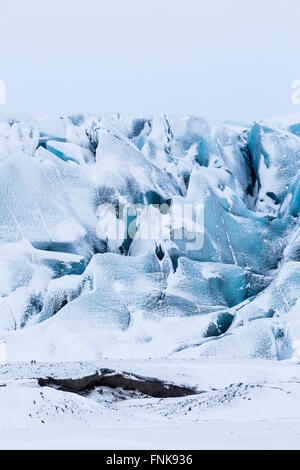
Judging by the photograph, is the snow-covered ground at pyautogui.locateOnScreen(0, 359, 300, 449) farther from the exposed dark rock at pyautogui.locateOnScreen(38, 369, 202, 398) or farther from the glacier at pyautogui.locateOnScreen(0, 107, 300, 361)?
the glacier at pyautogui.locateOnScreen(0, 107, 300, 361)

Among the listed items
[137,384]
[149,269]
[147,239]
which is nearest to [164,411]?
[137,384]

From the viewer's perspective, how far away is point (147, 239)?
17250mm

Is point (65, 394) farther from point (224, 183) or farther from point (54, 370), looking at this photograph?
point (224, 183)

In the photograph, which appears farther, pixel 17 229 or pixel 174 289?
pixel 17 229

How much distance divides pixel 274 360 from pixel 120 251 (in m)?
6.32

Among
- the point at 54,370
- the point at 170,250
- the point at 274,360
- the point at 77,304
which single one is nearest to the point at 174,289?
the point at 170,250

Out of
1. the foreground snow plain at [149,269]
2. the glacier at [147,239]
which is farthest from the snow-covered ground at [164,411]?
the glacier at [147,239]

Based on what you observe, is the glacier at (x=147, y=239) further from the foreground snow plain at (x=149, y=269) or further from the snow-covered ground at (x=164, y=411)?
the snow-covered ground at (x=164, y=411)

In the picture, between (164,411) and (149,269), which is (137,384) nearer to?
(164,411)

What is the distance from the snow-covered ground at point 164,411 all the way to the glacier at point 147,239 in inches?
75.7

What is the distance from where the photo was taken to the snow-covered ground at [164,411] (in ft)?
16.4

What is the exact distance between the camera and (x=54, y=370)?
11148 millimetres

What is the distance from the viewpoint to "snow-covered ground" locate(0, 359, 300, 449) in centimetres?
498

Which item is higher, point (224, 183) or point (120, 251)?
point (224, 183)
